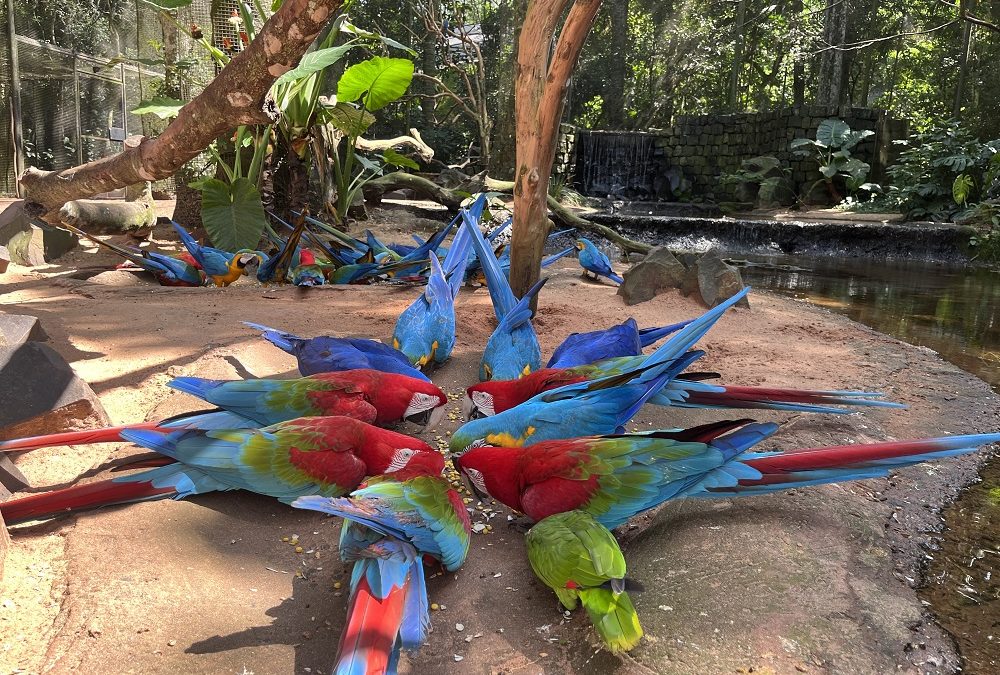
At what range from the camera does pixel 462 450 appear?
214cm

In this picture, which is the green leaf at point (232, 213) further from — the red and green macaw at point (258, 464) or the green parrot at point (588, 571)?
the green parrot at point (588, 571)

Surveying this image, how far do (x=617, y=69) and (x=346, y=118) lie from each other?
14420 mm

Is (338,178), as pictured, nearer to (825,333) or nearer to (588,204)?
(825,333)

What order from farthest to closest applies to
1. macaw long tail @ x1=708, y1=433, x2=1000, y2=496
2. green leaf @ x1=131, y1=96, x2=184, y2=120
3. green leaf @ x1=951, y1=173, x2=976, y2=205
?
green leaf @ x1=951, y1=173, x2=976, y2=205 < green leaf @ x1=131, y1=96, x2=184, y2=120 < macaw long tail @ x1=708, y1=433, x2=1000, y2=496

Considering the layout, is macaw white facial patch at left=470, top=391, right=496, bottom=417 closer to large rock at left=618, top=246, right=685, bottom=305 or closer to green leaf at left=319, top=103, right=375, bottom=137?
large rock at left=618, top=246, right=685, bottom=305

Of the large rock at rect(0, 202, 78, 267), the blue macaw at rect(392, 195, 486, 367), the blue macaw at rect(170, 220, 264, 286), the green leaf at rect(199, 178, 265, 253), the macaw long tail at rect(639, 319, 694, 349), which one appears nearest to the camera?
the blue macaw at rect(392, 195, 486, 367)

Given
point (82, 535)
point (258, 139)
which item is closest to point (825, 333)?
point (82, 535)

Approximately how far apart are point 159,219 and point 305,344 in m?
6.23

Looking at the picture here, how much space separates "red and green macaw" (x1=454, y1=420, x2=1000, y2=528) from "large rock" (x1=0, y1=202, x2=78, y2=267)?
5.45 meters

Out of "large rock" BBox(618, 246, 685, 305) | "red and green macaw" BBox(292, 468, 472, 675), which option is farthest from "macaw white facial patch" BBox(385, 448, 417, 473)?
"large rock" BBox(618, 246, 685, 305)

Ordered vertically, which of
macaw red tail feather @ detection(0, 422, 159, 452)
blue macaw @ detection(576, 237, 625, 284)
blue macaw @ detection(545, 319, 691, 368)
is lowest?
macaw red tail feather @ detection(0, 422, 159, 452)

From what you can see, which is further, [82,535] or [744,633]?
[82,535]

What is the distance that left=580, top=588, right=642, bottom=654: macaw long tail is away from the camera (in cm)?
140

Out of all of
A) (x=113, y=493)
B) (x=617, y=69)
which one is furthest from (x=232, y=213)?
(x=617, y=69)
